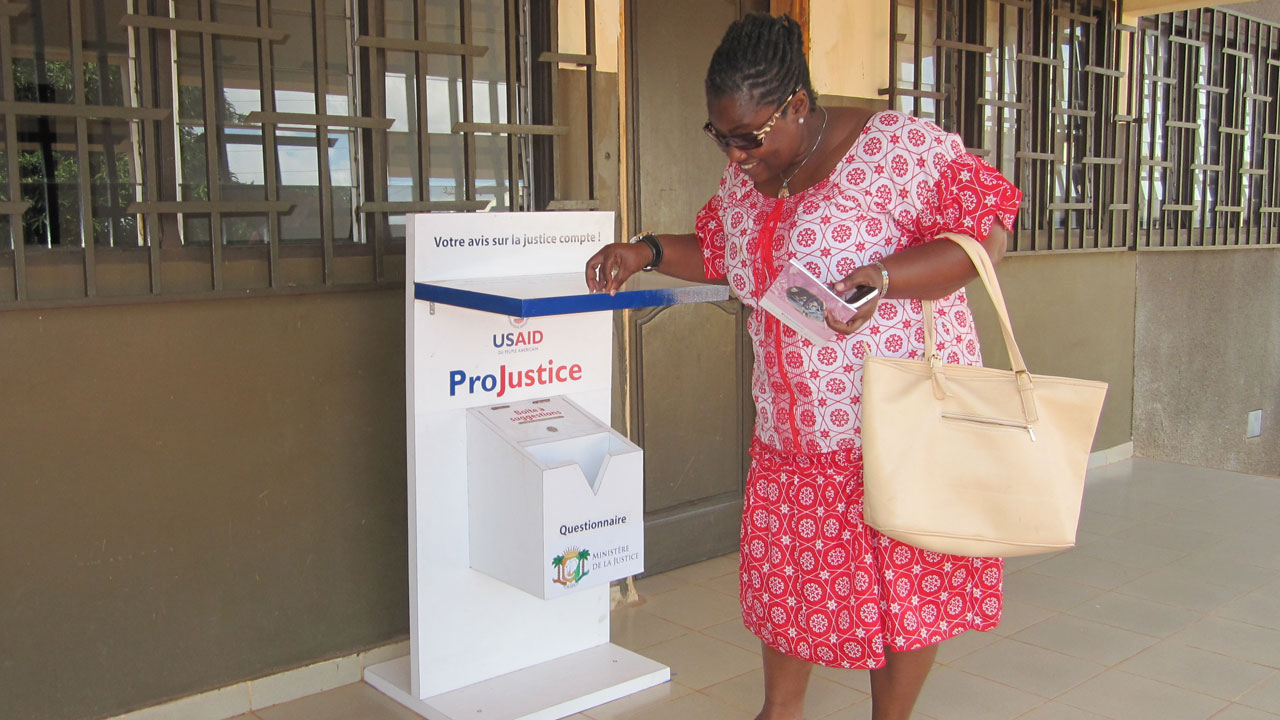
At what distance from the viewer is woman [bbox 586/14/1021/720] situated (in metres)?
2.14

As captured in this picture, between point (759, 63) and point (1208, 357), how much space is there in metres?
6.06

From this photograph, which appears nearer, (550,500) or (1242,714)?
(550,500)

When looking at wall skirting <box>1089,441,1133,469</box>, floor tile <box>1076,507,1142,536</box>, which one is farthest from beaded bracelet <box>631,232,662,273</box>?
wall skirting <box>1089,441,1133,469</box>

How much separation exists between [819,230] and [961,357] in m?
0.42

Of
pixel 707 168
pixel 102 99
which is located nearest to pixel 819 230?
pixel 102 99

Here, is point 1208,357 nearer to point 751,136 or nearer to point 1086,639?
point 1086,639

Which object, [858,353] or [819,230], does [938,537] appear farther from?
[819,230]

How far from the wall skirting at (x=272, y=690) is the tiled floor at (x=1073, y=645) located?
0.05 metres

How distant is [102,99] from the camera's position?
2.85 meters

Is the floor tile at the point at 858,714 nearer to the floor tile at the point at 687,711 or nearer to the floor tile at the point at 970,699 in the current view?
the floor tile at the point at 970,699

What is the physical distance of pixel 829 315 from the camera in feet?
6.43

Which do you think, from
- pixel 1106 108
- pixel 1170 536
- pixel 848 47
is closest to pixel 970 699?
pixel 1170 536

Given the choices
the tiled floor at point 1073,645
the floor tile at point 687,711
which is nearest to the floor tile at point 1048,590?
the tiled floor at point 1073,645

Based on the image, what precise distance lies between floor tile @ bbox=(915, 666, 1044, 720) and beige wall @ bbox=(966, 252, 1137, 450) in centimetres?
263
